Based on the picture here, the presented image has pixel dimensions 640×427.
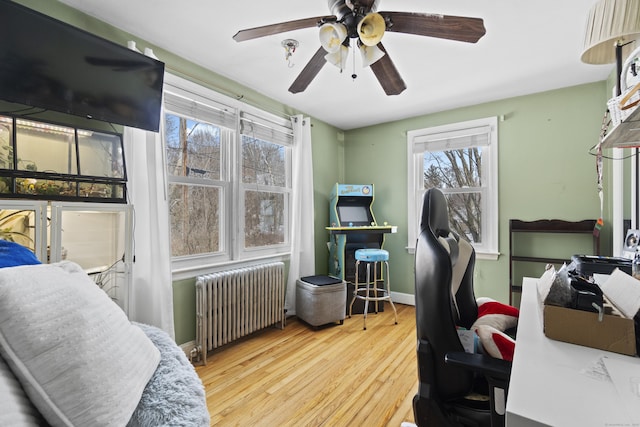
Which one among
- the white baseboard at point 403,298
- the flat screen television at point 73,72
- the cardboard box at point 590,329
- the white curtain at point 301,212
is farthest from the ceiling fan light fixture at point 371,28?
the white baseboard at point 403,298

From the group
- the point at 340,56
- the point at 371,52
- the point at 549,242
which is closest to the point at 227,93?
the point at 340,56

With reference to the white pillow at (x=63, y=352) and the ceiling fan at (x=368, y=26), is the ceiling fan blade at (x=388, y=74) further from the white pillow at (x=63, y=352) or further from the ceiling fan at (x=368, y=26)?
the white pillow at (x=63, y=352)

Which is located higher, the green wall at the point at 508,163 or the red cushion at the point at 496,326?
the green wall at the point at 508,163

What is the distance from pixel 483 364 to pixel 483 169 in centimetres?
299

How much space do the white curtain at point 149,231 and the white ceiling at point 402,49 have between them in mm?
721

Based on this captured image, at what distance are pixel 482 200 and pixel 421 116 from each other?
1292mm

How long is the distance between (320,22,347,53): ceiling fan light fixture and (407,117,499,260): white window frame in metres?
2.05

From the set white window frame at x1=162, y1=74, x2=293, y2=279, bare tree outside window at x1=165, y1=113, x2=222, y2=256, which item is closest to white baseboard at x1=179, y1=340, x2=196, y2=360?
white window frame at x1=162, y1=74, x2=293, y2=279

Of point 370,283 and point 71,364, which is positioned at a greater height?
point 71,364

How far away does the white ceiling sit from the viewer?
5.92 ft

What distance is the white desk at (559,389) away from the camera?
516 mm

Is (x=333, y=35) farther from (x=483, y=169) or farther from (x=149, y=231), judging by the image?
(x=483, y=169)

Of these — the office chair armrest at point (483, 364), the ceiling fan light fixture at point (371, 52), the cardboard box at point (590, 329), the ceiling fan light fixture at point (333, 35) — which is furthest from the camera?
the ceiling fan light fixture at point (371, 52)

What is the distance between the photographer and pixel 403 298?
151 inches
